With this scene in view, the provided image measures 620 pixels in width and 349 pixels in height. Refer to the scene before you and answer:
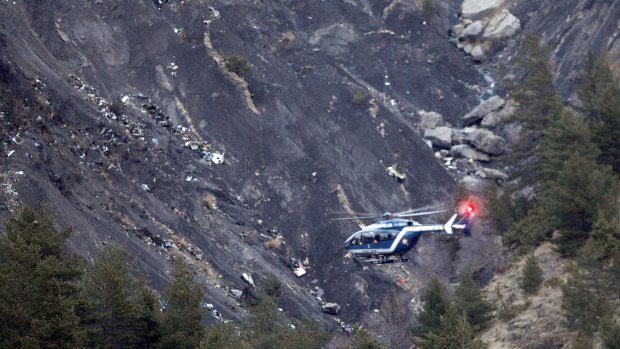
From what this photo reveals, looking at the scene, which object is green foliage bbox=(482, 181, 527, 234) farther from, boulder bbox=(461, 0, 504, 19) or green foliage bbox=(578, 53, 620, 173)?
boulder bbox=(461, 0, 504, 19)

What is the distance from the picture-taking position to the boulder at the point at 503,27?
72812 millimetres

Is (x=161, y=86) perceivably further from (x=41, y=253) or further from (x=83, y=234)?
(x=41, y=253)

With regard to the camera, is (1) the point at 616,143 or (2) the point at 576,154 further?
(1) the point at 616,143

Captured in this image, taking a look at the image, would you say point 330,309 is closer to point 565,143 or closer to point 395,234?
point 395,234

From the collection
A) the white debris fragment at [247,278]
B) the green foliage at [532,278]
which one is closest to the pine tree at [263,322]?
the white debris fragment at [247,278]

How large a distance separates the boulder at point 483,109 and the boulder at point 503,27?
335 inches

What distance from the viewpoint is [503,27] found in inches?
2872

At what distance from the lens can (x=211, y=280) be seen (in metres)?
46.7

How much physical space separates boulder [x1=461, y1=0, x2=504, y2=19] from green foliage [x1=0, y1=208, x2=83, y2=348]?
51509mm

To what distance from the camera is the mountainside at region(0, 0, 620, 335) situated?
156 feet

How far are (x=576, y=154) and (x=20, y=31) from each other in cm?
3198

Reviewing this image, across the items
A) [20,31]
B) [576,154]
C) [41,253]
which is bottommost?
[576,154]

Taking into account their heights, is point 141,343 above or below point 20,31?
below

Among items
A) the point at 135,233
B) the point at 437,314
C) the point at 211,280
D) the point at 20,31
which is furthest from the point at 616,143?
the point at 20,31
